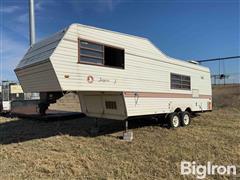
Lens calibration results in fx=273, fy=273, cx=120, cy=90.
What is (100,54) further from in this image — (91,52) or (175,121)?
(175,121)

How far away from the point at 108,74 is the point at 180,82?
15.6 ft

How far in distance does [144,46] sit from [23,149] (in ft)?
18.0

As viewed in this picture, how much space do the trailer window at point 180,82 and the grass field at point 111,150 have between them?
5.81 feet

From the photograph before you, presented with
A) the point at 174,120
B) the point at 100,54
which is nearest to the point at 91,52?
the point at 100,54

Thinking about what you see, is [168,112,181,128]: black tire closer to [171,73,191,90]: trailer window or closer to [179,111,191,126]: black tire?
[179,111,191,126]: black tire

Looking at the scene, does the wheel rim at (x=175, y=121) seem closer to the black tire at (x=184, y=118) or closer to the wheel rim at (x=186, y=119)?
the black tire at (x=184, y=118)

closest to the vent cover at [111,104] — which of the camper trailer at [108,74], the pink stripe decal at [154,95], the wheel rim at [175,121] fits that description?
the camper trailer at [108,74]

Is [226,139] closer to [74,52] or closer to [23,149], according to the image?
[74,52]

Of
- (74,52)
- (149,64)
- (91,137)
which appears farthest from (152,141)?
(74,52)

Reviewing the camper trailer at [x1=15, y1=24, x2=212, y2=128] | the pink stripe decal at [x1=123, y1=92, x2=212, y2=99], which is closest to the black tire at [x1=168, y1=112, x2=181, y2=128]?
the camper trailer at [x1=15, y1=24, x2=212, y2=128]

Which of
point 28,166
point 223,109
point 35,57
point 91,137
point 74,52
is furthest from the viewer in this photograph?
point 223,109

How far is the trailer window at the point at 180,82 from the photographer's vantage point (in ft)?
38.4

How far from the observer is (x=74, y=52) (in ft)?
25.4

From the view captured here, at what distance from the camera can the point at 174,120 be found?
37.4ft
